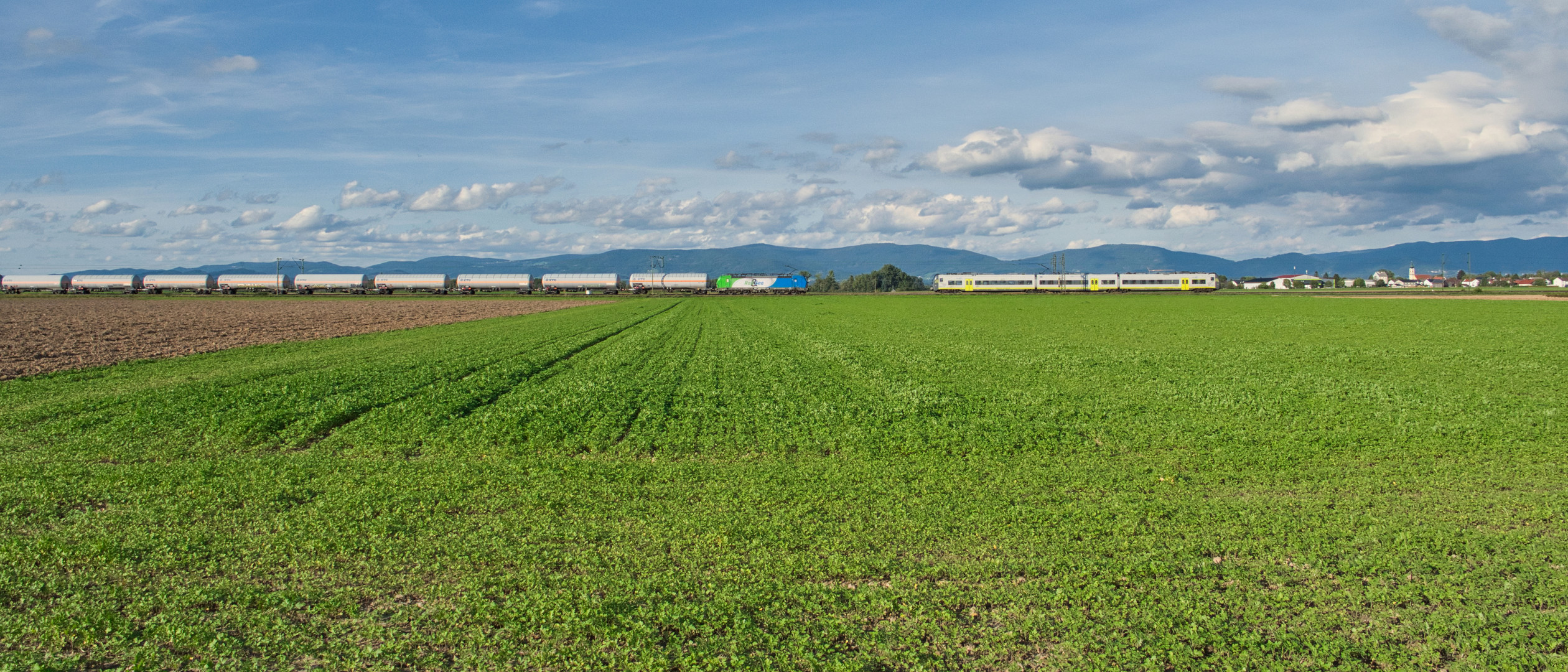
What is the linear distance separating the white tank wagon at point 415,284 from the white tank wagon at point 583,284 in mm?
18692

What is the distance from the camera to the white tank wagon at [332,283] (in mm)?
154500

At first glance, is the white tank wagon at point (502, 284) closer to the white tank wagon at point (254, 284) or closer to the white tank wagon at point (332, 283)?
the white tank wagon at point (332, 283)

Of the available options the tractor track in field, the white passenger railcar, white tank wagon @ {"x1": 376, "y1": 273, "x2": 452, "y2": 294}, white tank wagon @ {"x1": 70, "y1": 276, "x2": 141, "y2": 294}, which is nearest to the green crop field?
the tractor track in field

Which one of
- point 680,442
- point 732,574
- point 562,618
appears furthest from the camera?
point 680,442

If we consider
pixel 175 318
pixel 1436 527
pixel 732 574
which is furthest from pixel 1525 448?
pixel 175 318

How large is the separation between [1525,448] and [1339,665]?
10679 millimetres

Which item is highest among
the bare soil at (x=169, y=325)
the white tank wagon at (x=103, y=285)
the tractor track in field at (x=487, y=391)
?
the white tank wagon at (x=103, y=285)

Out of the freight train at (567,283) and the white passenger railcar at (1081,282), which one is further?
the white passenger railcar at (1081,282)

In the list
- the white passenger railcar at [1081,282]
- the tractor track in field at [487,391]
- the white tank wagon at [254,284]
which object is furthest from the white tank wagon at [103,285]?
the tractor track in field at [487,391]

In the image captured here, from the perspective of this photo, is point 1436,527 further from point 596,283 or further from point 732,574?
point 596,283

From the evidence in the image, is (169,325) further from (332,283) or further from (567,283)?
(332,283)

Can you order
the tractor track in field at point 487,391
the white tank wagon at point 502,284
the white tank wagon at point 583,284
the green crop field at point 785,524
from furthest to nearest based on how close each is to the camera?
the white tank wagon at point 583,284 → the white tank wagon at point 502,284 → the tractor track in field at point 487,391 → the green crop field at point 785,524

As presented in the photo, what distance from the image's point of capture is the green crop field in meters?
6.25

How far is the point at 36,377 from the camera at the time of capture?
23.3 meters
